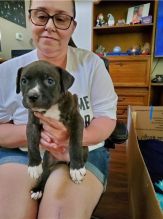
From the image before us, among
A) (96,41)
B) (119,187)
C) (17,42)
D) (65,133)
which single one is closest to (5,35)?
(17,42)

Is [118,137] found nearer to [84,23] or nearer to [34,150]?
[34,150]

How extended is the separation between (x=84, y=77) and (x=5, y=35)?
3.12 meters

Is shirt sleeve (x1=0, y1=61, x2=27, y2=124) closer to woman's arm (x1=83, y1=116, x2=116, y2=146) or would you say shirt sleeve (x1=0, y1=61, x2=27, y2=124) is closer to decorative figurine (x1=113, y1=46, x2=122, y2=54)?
woman's arm (x1=83, y1=116, x2=116, y2=146)

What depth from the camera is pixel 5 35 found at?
148 inches

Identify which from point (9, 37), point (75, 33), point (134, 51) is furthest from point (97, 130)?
point (9, 37)

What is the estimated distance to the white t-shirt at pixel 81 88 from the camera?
1032 millimetres

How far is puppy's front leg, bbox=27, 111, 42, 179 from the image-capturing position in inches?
32.3

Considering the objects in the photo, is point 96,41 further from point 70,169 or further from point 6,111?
point 70,169

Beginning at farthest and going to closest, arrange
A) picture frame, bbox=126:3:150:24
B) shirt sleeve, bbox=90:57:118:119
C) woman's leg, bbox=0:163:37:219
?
picture frame, bbox=126:3:150:24 < shirt sleeve, bbox=90:57:118:119 < woman's leg, bbox=0:163:37:219

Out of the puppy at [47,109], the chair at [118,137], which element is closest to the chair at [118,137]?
the chair at [118,137]

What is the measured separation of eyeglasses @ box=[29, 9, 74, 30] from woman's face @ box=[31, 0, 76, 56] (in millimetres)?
11

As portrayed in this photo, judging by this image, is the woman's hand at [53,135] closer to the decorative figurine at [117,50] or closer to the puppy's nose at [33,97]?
the puppy's nose at [33,97]

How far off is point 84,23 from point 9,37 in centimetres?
121

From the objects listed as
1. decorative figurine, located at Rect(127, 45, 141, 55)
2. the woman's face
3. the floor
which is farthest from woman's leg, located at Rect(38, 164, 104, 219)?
decorative figurine, located at Rect(127, 45, 141, 55)
